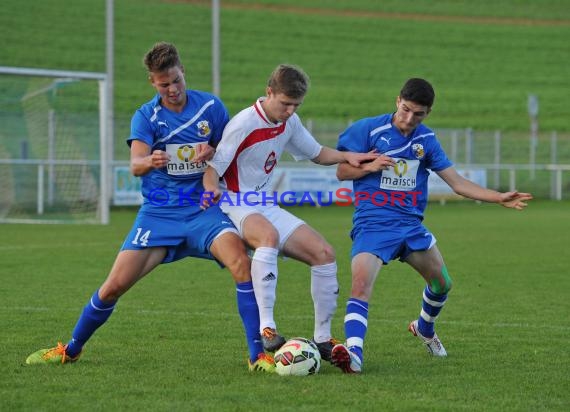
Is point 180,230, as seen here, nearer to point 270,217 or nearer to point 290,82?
point 270,217

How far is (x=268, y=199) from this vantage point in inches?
259

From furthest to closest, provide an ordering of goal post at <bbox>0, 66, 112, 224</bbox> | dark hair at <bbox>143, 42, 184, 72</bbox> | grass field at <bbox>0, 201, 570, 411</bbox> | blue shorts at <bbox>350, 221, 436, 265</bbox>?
goal post at <bbox>0, 66, 112, 224</bbox>, blue shorts at <bbox>350, 221, 436, 265</bbox>, dark hair at <bbox>143, 42, 184, 72</bbox>, grass field at <bbox>0, 201, 570, 411</bbox>

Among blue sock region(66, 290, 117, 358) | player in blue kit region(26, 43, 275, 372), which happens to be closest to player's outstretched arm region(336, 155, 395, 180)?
player in blue kit region(26, 43, 275, 372)

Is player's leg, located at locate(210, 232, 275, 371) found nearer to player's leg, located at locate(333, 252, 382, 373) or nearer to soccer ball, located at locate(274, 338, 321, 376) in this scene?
soccer ball, located at locate(274, 338, 321, 376)

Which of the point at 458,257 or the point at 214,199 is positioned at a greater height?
the point at 214,199

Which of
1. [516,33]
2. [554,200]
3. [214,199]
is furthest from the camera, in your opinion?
[516,33]

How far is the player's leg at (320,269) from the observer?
629 cm

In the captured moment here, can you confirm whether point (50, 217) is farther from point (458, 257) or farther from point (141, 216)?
point (141, 216)

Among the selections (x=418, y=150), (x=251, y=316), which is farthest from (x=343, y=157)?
(x=251, y=316)

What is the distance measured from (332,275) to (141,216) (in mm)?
1221

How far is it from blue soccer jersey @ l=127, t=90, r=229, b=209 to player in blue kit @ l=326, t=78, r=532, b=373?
95cm

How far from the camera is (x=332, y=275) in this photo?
6.36m

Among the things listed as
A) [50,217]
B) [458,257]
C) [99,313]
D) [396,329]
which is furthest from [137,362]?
[50,217]

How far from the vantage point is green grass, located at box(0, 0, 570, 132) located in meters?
40.1
